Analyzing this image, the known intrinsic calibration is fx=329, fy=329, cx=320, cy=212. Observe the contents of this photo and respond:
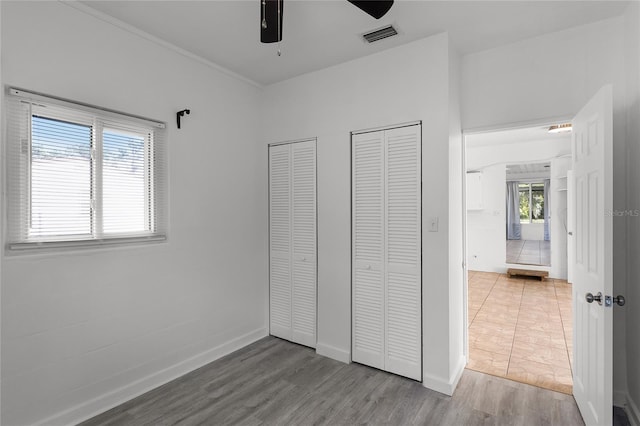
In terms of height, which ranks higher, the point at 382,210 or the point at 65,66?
the point at 65,66

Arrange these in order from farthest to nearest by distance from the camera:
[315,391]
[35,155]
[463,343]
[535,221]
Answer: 1. [535,221]
2. [463,343]
3. [315,391]
4. [35,155]

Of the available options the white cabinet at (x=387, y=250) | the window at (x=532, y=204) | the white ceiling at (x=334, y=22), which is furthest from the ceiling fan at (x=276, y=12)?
the window at (x=532, y=204)

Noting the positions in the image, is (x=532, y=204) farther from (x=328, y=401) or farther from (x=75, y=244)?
(x=75, y=244)

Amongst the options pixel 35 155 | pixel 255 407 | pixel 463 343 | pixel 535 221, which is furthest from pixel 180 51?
pixel 535 221

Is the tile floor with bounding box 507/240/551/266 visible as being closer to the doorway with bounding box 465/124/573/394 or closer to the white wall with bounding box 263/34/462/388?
the doorway with bounding box 465/124/573/394

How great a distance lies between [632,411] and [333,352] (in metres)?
2.16

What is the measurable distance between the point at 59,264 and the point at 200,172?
1286 millimetres

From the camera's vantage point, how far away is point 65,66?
84.8 inches

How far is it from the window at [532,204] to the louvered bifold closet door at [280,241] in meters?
10.3

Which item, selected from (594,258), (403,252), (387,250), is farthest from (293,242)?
(594,258)

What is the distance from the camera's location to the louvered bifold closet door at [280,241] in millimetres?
3508

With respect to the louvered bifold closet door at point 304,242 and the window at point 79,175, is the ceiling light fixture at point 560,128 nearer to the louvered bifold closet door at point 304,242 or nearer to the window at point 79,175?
the louvered bifold closet door at point 304,242

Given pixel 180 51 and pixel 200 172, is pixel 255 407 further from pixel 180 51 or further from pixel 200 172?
pixel 180 51

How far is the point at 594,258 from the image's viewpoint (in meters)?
1.95
